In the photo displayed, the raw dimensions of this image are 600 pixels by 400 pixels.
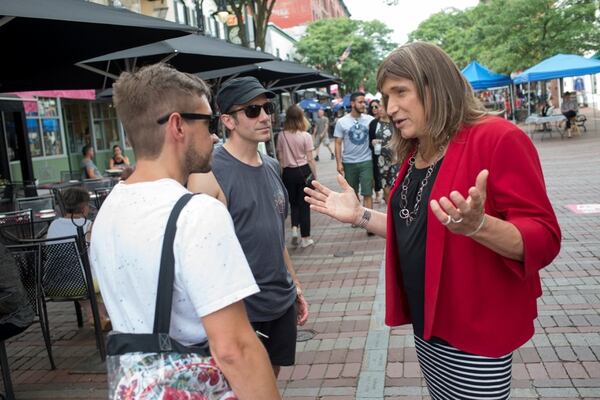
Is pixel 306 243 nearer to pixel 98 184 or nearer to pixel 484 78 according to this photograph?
pixel 98 184

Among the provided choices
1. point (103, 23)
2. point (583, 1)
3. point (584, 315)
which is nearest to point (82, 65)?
point (103, 23)

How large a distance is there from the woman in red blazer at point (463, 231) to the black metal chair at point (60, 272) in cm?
324

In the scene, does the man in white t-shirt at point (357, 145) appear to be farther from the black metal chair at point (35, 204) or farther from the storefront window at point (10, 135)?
the storefront window at point (10, 135)

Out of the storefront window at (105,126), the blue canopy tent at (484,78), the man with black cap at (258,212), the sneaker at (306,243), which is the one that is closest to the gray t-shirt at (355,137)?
the sneaker at (306,243)

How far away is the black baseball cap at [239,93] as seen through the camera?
10.5 feet

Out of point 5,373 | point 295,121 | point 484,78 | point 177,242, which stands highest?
point 484,78

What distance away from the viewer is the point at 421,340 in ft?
7.66

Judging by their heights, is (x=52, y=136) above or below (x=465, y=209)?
above

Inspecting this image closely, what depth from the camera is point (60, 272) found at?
495 centimetres

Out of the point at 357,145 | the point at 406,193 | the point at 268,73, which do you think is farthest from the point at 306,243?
the point at 406,193

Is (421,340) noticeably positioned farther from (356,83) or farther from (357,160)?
(356,83)

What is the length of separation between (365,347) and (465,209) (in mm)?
3151

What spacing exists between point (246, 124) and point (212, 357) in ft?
5.80

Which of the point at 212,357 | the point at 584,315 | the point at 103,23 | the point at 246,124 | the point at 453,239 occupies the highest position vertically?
the point at 103,23
